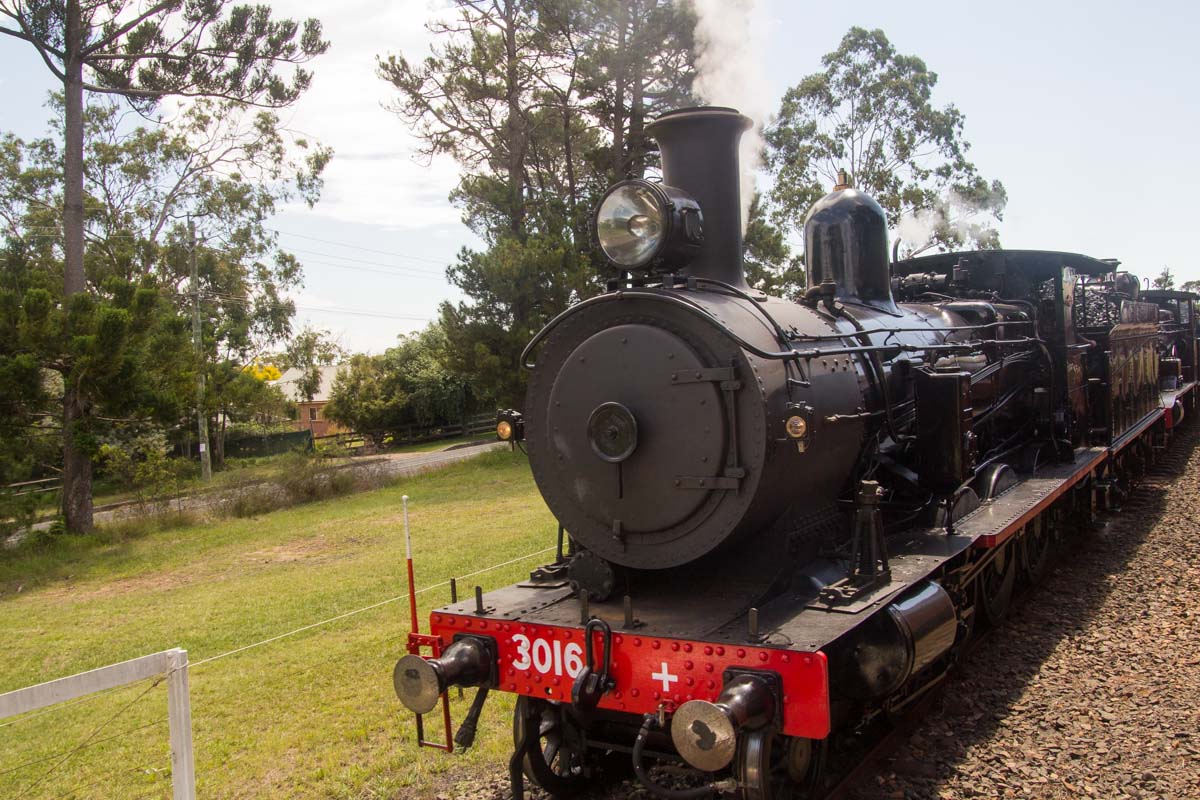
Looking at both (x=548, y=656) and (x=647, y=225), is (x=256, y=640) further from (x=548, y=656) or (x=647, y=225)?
(x=647, y=225)

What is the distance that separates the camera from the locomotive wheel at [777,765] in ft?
11.0

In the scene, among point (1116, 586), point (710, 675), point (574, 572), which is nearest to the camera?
point (710, 675)

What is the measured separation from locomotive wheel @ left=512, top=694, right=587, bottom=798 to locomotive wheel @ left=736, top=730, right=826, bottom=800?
3.14 feet

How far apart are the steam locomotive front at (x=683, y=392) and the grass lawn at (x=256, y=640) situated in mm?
1762

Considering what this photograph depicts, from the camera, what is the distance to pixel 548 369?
4.66 m

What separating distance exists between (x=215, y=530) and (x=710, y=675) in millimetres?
15118

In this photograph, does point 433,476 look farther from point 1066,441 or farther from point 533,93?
point 1066,441

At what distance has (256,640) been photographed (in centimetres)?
845

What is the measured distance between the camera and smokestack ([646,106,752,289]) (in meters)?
4.81

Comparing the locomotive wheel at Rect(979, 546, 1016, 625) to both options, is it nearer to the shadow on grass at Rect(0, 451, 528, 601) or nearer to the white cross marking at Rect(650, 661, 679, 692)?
the white cross marking at Rect(650, 661, 679, 692)

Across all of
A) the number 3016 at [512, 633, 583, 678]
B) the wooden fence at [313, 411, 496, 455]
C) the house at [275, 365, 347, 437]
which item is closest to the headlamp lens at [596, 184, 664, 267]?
the number 3016 at [512, 633, 583, 678]

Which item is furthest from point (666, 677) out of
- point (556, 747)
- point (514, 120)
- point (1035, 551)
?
point (514, 120)

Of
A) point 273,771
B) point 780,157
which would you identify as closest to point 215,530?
point 273,771

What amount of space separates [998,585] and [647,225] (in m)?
4.13
